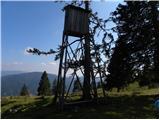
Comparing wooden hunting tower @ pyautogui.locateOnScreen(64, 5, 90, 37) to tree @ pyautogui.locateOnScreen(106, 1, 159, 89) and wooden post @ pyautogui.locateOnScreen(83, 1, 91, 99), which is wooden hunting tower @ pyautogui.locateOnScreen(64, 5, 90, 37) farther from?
tree @ pyautogui.locateOnScreen(106, 1, 159, 89)

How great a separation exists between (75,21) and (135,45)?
5647mm

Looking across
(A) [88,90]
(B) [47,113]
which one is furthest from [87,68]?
(B) [47,113]

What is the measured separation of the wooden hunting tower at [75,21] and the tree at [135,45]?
13.4 feet

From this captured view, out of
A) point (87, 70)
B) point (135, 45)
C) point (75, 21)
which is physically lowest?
point (87, 70)

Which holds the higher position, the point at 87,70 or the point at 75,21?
the point at 75,21

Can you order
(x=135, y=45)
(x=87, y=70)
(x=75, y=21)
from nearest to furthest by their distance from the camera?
(x=75, y=21), (x=87, y=70), (x=135, y=45)

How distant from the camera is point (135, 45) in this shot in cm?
2112

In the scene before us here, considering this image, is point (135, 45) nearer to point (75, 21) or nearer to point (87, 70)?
point (87, 70)

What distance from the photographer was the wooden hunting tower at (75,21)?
58.3 ft

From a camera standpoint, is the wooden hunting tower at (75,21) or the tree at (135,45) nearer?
the wooden hunting tower at (75,21)

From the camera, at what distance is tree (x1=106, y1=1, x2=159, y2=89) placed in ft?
67.9

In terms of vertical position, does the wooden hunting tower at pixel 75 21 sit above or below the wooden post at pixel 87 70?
above

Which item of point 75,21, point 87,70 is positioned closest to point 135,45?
point 87,70

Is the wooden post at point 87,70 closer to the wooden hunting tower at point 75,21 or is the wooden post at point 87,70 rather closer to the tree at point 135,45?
the wooden hunting tower at point 75,21
